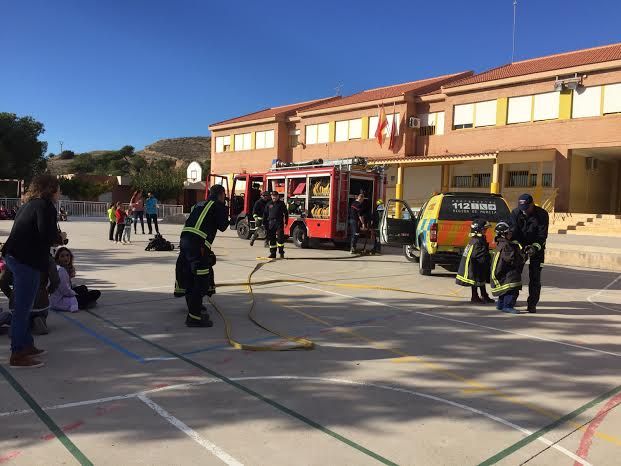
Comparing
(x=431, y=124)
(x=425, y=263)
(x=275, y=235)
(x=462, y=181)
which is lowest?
(x=425, y=263)

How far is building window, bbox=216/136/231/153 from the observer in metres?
43.7

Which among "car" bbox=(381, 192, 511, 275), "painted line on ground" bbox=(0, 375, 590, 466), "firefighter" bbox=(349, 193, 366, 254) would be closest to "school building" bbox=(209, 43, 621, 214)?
"firefighter" bbox=(349, 193, 366, 254)

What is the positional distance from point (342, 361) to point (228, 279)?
5.11 m

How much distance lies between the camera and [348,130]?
3441cm

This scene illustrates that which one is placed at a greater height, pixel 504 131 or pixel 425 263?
pixel 504 131

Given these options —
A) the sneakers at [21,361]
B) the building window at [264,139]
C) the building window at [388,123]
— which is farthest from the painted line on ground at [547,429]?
the building window at [264,139]

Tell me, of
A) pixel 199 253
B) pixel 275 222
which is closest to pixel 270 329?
pixel 199 253

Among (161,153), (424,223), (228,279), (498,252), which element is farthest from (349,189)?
(161,153)

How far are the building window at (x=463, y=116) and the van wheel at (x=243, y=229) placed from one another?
1486cm

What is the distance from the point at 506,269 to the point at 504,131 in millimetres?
20799

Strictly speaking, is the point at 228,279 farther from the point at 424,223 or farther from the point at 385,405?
the point at 385,405

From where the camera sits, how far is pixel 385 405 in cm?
387

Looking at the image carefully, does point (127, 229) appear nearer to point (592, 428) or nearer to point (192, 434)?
point (192, 434)

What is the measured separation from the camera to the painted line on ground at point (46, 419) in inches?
118
